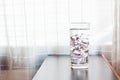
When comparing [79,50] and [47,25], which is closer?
[79,50]

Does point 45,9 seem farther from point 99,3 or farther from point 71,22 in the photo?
point 99,3

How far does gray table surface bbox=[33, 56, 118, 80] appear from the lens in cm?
115

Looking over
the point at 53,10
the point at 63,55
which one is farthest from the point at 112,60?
the point at 53,10

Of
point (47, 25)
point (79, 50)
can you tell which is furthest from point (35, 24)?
point (79, 50)

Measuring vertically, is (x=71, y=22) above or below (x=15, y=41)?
above

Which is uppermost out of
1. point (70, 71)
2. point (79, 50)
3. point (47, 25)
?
point (47, 25)

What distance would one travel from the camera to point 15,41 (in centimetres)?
166

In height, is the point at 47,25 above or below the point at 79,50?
above

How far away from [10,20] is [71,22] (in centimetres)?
42

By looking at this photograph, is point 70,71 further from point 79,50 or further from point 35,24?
point 35,24

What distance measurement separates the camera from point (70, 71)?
49.3 inches

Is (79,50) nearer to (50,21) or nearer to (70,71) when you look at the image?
(70,71)

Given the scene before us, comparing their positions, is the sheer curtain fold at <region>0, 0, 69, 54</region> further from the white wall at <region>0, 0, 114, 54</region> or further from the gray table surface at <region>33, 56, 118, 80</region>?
the gray table surface at <region>33, 56, 118, 80</region>

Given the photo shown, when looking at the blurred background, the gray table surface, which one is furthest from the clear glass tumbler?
the blurred background
